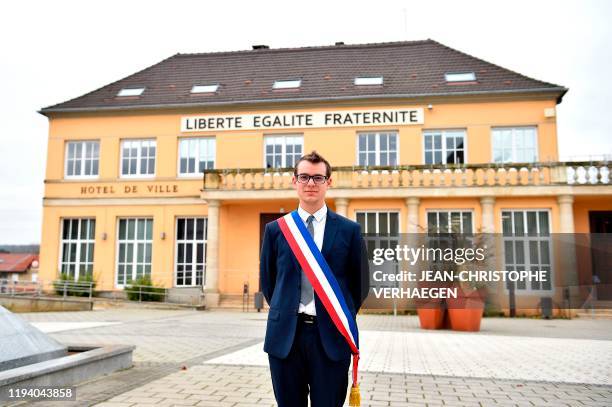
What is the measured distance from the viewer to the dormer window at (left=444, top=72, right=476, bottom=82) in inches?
878

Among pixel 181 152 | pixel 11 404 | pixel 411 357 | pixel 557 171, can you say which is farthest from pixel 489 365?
pixel 181 152

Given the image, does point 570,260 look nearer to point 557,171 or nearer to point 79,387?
point 79,387

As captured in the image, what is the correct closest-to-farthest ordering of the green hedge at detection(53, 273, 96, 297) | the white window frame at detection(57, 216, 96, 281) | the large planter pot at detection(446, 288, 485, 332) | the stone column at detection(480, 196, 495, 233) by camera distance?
the large planter pot at detection(446, 288, 485, 332) < the stone column at detection(480, 196, 495, 233) < the green hedge at detection(53, 273, 96, 297) < the white window frame at detection(57, 216, 96, 281)

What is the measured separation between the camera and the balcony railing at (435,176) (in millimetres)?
18578

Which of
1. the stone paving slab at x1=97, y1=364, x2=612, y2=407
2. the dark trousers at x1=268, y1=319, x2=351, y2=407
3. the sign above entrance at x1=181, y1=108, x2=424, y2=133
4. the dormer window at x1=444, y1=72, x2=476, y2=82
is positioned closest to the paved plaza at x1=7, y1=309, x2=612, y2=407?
the stone paving slab at x1=97, y1=364, x2=612, y2=407

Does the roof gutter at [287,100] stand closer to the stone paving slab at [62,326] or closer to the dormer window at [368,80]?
the dormer window at [368,80]

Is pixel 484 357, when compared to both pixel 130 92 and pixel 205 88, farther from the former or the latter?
pixel 130 92

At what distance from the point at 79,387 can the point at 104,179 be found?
731 inches

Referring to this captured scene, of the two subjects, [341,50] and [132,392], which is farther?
[341,50]

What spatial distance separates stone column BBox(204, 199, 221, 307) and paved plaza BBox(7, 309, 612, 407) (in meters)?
7.21

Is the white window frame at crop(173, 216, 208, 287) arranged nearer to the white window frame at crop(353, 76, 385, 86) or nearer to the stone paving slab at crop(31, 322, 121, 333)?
the stone paving slab at crop(31, 322, 121, 333)

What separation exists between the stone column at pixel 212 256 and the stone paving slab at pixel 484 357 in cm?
1012

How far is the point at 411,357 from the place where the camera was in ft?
27.6

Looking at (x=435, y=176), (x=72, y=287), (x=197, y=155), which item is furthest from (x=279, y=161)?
(x=72, y=287)
